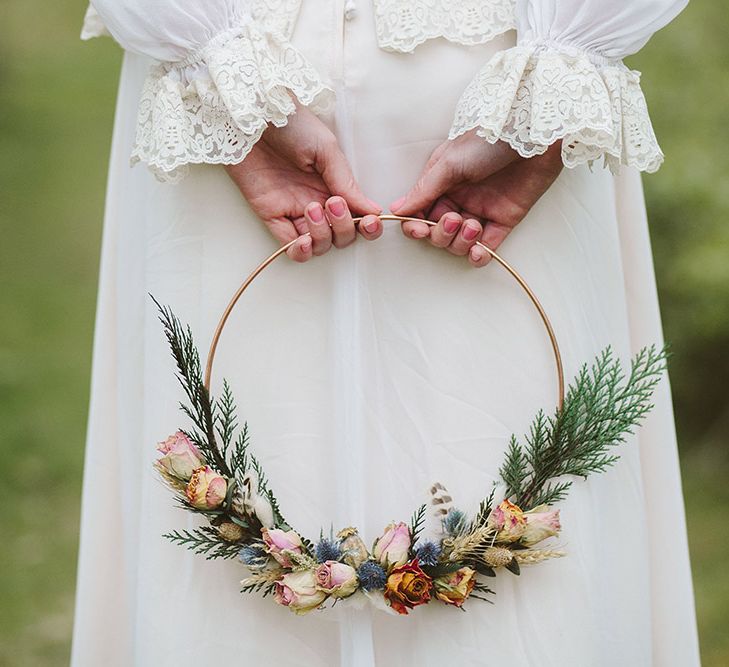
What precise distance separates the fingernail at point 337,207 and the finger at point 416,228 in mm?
86

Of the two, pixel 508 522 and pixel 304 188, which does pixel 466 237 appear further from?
pixel 508 522

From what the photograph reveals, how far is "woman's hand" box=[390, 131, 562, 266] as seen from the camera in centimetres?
128

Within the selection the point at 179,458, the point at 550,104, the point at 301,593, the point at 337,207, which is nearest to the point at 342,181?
the point at 337,207

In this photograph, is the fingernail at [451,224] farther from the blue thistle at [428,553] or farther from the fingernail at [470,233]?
the blue thistle at [428,553]

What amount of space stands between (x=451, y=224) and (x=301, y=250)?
19cm

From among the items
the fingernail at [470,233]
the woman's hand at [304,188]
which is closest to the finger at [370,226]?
the woman's hand at [304,188]

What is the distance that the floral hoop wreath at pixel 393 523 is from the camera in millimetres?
1266

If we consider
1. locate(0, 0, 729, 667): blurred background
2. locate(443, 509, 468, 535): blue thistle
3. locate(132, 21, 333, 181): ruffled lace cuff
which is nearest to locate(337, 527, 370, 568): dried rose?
locate(443, 509, 468, 535): blue thistle

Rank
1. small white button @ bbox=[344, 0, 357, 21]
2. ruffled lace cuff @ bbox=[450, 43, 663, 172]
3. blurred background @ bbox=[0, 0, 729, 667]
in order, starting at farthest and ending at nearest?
blurred background @ bbox=[0, 0, 729, 667]
small white button @ bbox=[344, 0, 357, 21]
ruffled lace cuff @ bbox=[450, 43, 663, 172]

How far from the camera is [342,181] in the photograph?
1295 millimetres

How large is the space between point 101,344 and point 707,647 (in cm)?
184

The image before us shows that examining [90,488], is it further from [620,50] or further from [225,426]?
[620,50]

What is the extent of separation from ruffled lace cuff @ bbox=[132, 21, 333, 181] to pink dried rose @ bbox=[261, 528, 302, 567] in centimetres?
45

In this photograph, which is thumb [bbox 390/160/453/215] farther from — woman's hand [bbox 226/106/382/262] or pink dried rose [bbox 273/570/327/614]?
pink dried rose [bbox 273/570/327/614]
